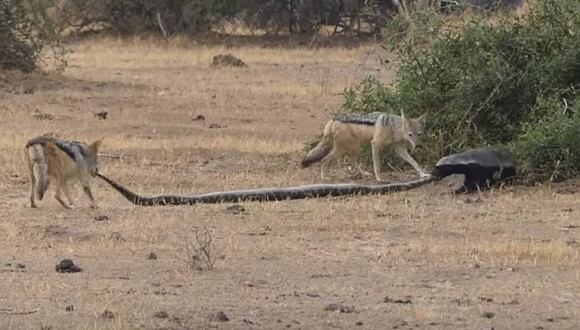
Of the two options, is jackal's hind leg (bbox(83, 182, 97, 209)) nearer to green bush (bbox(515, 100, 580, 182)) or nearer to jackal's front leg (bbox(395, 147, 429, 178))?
jackal's front leg (bbox(395, 147, 429, 178))

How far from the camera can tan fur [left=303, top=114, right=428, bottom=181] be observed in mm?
14453

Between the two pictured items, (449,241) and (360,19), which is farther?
(360,19)

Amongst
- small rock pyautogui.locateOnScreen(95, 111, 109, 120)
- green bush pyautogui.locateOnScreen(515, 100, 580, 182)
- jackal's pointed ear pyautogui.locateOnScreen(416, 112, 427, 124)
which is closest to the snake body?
jackal's pointed ear pyautogui.locateOnScreen(416, 112, 427, 124)

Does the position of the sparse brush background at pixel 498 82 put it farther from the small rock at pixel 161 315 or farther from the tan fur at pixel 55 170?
the small rock at pixel 161 315

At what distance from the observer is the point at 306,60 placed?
33312mm

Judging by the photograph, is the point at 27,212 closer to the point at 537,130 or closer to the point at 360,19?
the point at 537,130

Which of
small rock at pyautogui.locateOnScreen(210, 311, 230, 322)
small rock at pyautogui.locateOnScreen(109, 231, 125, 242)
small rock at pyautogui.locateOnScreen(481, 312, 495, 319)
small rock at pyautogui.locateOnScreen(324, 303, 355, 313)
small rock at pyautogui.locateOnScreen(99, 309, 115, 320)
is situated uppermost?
small rock at pyautogui.locateOnScreen(99, 309, 115, 320)

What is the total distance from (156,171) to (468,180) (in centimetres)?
362

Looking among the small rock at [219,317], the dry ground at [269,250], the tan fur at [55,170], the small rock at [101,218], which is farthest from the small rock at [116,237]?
the small rock at [219,317]

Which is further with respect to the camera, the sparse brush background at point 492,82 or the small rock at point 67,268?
the sparse brush background at point 492,82

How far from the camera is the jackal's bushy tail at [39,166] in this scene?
40.9ft

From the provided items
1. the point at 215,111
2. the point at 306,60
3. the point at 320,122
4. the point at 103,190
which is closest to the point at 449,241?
the point at 103,190

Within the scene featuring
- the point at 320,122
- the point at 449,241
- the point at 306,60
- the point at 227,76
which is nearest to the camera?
the point at 449,241

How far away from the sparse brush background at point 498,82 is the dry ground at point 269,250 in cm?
64
